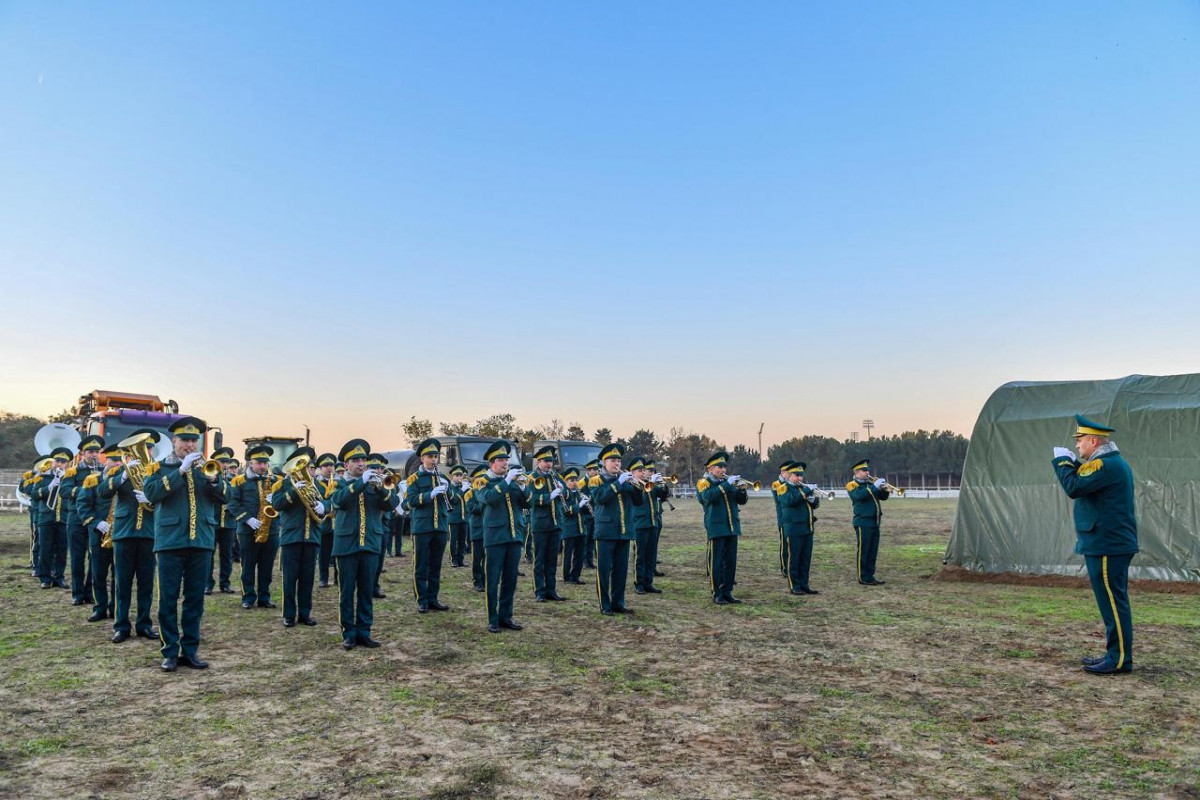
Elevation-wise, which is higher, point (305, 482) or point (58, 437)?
point (58, 437)

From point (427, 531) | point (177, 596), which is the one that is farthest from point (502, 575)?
point (177, 596)

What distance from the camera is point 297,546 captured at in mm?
9477

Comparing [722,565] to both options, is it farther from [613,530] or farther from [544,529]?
[544,529]

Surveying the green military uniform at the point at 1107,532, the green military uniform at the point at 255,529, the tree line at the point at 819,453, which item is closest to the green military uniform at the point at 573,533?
the green military uniform at the point at 255,529

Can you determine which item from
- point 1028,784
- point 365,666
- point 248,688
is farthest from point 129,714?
point 1028,784

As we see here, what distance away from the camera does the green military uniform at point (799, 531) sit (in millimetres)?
12344

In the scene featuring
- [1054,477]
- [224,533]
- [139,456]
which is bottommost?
[224,533]

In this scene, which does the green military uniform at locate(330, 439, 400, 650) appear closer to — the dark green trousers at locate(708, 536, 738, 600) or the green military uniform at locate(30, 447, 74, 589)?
the dark green trousers at locate(708, 536, 738, 600)

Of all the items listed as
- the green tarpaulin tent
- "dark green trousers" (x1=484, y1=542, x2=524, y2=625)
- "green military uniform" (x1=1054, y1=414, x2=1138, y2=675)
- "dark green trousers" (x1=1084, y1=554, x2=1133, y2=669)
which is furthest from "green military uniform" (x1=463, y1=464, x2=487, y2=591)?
the green tarpaulin tent

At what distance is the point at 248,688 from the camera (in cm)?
660

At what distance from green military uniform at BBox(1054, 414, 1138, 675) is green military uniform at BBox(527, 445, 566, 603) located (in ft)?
22.2

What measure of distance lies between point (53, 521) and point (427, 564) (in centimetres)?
663

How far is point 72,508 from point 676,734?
393 inches

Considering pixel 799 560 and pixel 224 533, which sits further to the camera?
pixel 224 533
